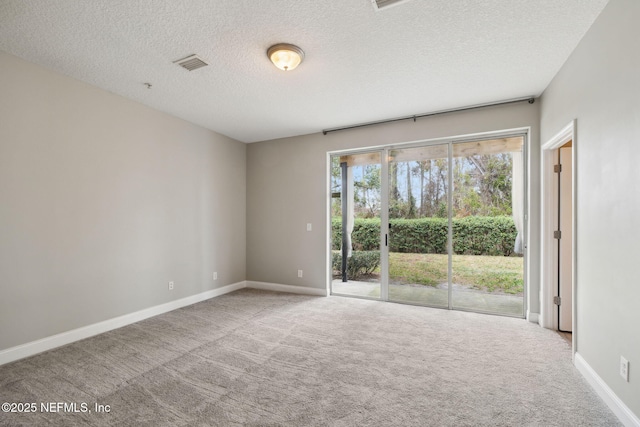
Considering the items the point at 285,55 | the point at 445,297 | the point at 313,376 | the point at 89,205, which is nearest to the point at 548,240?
the point at 445,297

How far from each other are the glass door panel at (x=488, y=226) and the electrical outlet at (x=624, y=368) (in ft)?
6.57

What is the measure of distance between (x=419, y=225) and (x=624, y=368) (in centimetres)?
259

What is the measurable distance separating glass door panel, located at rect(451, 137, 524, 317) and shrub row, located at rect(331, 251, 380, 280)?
1.18m

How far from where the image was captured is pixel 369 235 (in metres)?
4.58

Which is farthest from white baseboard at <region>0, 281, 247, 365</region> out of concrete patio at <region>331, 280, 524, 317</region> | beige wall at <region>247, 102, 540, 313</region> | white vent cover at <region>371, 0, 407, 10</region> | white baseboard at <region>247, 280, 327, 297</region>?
white vent cover at <region>371, 0, 407, 10</region>

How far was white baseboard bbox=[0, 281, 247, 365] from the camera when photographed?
250 centimetres

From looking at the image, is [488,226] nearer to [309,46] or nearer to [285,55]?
[309,46]

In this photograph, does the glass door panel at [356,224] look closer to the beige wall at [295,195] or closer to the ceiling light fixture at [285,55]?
the beige wall at [295,195]

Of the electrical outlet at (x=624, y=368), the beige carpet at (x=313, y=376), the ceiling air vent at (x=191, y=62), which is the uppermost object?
the ceiling air vent at (x=191, y=62)

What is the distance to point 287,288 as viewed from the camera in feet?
16.4

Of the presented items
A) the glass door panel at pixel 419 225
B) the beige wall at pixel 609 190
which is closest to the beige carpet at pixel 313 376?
the beige wall at pixel 609 190

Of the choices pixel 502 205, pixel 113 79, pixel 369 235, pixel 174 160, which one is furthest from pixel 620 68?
pixel 174 160

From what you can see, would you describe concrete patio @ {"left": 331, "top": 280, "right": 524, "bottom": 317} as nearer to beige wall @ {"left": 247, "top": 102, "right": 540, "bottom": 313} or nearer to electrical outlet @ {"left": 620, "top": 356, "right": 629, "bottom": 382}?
beige wall @ {"left": 247, "top": 102, "right": 540, "bottom": 313}

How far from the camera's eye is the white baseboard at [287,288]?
4.74 meters
